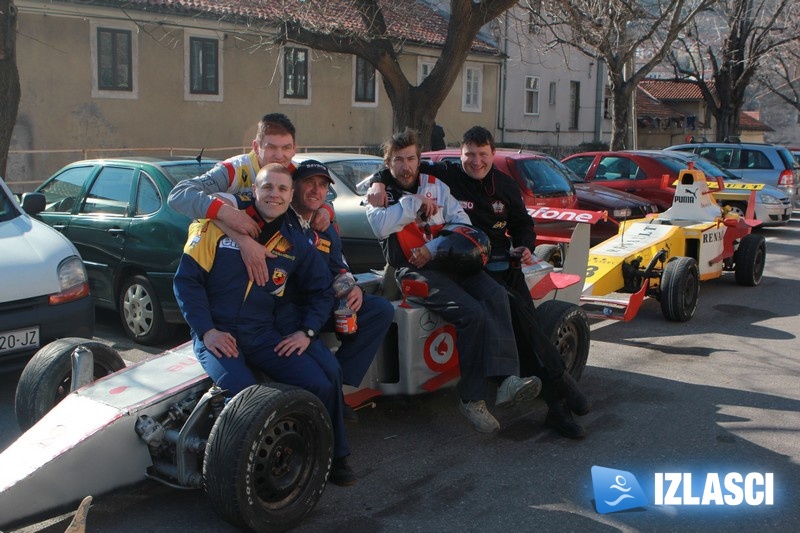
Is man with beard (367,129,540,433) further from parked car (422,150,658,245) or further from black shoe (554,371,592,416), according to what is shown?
parked car (422,150,658,245)

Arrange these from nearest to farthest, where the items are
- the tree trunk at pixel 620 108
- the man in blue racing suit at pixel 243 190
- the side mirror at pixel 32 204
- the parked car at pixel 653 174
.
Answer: the man in blue racing suit at pixel 243 190, the side mirror at pixel 32 204, the parked car at pixel 653 174, the tree trunk at pixel 620 108

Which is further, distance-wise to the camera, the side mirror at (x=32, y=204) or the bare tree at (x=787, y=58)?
the bare tree at (x=787, y=58)

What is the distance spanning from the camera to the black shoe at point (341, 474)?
4410 mm

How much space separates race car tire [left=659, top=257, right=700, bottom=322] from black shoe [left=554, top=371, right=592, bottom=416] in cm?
353

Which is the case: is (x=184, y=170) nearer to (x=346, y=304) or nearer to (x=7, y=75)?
(x=346, y=304)

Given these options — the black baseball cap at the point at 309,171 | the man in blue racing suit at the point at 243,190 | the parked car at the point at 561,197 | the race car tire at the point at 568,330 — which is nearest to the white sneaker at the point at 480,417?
the race car tire at the point at 568,330

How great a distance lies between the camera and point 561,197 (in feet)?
Answer: 38.1

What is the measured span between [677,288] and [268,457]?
5803 millimetres

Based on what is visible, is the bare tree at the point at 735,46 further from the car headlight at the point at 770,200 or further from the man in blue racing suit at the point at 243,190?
the man in blue racing suit at the point at 243,190

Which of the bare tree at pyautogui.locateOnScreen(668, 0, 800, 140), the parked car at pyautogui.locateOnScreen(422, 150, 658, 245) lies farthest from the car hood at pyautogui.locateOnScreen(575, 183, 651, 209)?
the bare tree at pyautogui.locateOnScreen(668, 0, 800, 140)

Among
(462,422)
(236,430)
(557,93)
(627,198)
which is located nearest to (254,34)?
(627,198)

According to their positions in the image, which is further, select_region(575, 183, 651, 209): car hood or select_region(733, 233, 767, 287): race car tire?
select_region(575, 183, 651, 209): car hood

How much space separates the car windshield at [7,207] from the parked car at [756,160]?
15.3 metres

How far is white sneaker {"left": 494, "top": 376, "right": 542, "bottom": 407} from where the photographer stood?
16.1ft
